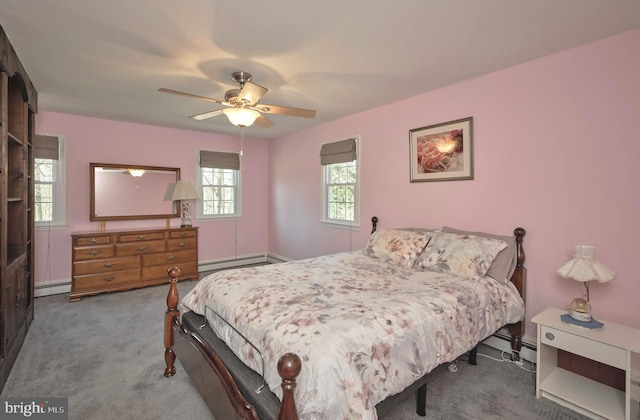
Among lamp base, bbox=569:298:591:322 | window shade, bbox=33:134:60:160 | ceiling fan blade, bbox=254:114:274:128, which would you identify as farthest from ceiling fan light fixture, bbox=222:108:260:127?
window shade, bbox=33:134:60:160

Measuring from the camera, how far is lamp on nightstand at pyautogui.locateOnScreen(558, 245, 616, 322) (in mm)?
1957

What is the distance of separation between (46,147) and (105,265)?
1709 millimetres

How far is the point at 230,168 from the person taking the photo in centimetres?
547

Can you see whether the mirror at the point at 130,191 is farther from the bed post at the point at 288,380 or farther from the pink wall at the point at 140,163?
the bed post at the point at 288,380

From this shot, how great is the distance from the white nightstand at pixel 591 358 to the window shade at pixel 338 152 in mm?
2721

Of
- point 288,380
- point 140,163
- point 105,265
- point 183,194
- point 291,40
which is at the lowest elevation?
point 105,265

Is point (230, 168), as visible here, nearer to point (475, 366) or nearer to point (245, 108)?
point (245, 108)

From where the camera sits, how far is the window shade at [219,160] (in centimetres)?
521

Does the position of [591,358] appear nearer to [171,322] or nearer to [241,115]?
[171,322]

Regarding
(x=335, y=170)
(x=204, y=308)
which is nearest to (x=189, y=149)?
(x=335, y=170)

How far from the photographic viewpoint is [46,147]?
3959 millimetres

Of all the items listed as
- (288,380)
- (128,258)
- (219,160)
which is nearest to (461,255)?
(288,380)

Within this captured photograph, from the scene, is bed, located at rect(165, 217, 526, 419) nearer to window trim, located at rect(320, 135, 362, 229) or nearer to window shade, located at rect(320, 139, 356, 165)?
window trim, located at rect(320, 135, 362, 229)

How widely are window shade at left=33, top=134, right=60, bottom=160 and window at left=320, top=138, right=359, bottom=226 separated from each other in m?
3.56
